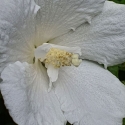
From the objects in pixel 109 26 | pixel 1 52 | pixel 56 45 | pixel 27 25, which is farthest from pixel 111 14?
pixel 1 52

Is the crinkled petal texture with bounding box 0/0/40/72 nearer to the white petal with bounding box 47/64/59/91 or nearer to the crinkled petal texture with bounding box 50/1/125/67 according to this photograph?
the white petal with bounding box 47/64/59/91

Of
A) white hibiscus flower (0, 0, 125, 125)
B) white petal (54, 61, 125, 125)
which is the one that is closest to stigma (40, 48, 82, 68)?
white hibiscus flower (0, 0, 125, 125)

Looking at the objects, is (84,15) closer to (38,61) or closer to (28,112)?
(38,61)

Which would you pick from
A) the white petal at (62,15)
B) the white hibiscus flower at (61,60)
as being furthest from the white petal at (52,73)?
the white petal at (62,15)

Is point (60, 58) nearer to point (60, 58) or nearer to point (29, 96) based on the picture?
point (60, 58)

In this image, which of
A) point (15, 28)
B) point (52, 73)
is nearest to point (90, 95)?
point (52, 73)
